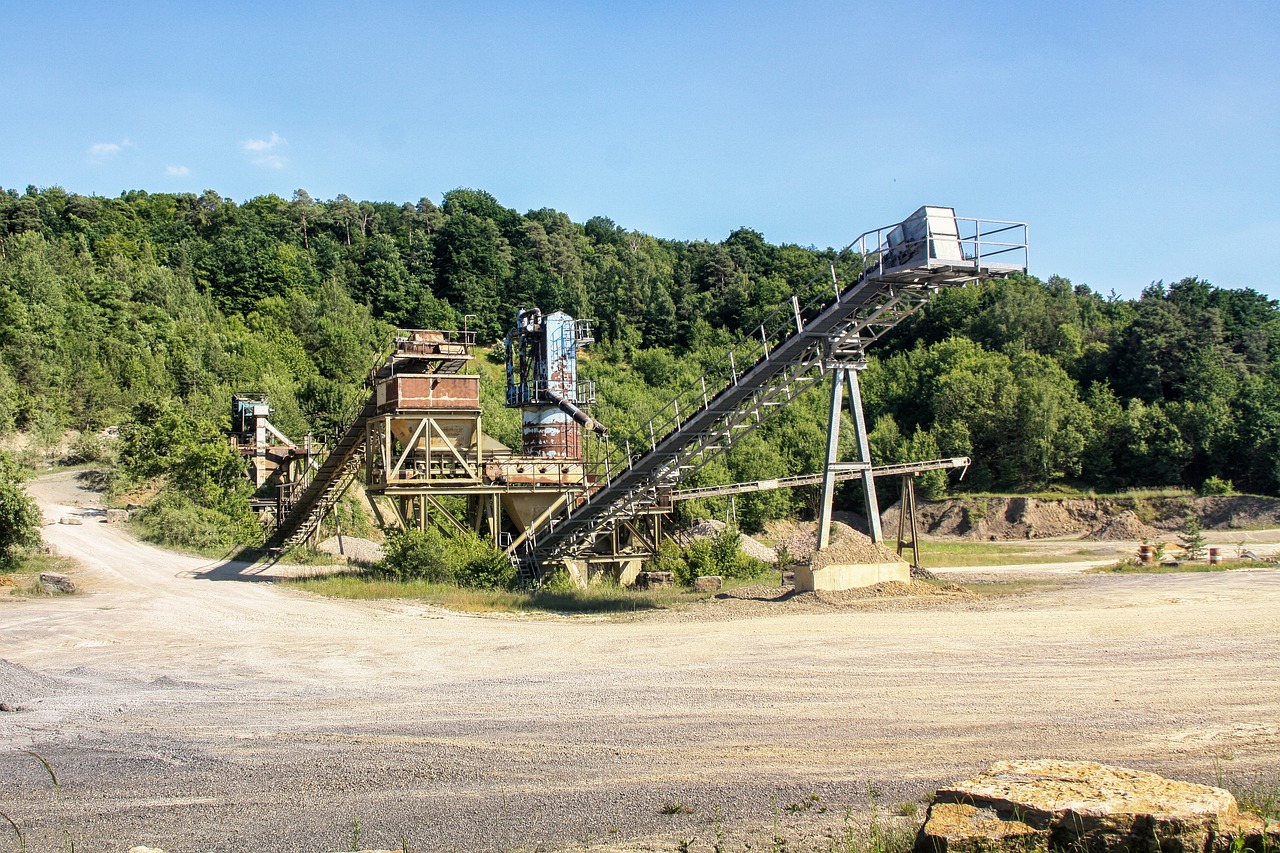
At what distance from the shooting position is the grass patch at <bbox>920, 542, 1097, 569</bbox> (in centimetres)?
3766

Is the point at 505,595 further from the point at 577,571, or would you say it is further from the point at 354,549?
the point at 354,549

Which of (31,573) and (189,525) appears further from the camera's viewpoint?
(189,525)

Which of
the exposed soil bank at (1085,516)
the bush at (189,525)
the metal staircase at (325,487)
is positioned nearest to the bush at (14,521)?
the bush at (189,525)

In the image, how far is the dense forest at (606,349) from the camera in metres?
56.4

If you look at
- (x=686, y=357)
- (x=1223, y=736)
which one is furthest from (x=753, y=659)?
(x=686, y=357)

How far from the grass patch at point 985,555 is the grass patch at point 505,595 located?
12.4 m

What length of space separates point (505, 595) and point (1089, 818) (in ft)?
67.5

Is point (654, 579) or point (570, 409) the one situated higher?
point (570, 409)

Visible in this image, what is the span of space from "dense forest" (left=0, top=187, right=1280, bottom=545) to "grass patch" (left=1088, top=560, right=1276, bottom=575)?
23.2m

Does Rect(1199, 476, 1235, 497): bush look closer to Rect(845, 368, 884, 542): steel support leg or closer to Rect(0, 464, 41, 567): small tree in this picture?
Rect(845, 368, 884, 542): steel support leg

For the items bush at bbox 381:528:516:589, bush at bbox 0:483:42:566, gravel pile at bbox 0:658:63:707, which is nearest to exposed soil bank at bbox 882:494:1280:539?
bush at bbox 381:528:516:589

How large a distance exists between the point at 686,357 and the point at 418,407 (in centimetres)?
5907

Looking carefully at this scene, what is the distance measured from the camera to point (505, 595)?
25.3 metres

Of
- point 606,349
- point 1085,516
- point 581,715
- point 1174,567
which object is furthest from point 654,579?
point 606,349
